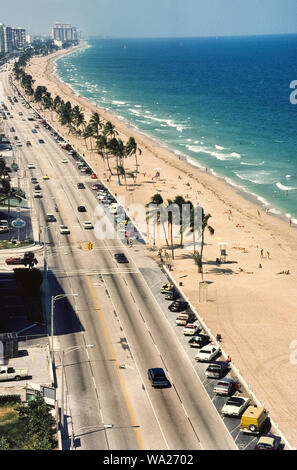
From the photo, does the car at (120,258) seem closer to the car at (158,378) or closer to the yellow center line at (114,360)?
the yellow center line at (114,360)

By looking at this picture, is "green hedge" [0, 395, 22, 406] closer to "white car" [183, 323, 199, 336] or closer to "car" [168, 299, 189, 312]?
"white car" [183, 323, 199, 336]

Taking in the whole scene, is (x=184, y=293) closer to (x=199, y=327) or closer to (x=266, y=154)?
(x=199, y=327)

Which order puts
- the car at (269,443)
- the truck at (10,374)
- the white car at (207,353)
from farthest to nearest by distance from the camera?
the white car at (207,353) → the truck at (10,374) → the car at (269,443)

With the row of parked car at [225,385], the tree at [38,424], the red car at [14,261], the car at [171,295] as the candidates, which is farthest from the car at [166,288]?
the tree at [38,424]

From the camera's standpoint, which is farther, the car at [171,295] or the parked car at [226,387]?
the car at [171,295]

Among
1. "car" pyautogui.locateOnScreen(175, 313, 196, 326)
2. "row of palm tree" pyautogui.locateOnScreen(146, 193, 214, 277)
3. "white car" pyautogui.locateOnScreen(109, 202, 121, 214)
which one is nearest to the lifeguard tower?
"row of palm tree" pyautogui.locateOnScreen(146, 193, 214, 277)
